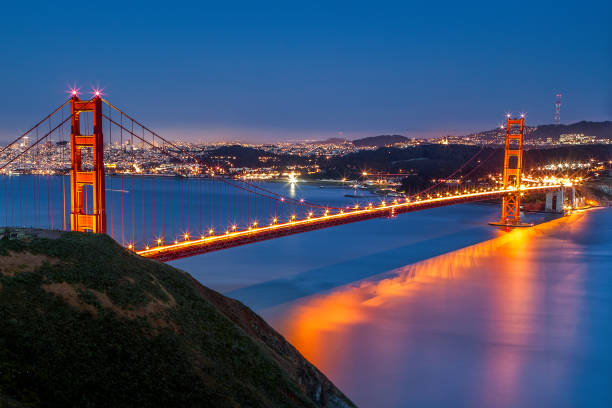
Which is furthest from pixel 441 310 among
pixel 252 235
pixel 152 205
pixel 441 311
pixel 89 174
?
pixel 152 205

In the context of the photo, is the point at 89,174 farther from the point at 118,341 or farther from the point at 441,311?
the point at 441,311

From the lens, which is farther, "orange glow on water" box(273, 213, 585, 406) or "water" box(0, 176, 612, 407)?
"orange glow on water" box(273, 213, 585, 406)

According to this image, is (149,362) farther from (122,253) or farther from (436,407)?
(436,407)

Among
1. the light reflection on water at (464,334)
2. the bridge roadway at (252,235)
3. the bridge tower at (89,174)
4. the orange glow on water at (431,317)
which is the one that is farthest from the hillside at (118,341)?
the bridge roadway at (252,235)

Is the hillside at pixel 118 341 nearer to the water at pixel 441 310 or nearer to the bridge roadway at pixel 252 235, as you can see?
the water at pixel 441 310

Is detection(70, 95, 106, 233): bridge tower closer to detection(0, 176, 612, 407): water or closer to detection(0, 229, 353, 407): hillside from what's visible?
detection(0, 229, 353, 407): hillside

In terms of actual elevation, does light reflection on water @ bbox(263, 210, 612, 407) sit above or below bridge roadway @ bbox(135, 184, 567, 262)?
below

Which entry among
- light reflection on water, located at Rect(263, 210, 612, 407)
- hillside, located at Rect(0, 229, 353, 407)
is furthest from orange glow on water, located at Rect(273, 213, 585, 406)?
hillside, located at Rect(0, 229, 353, 407)
